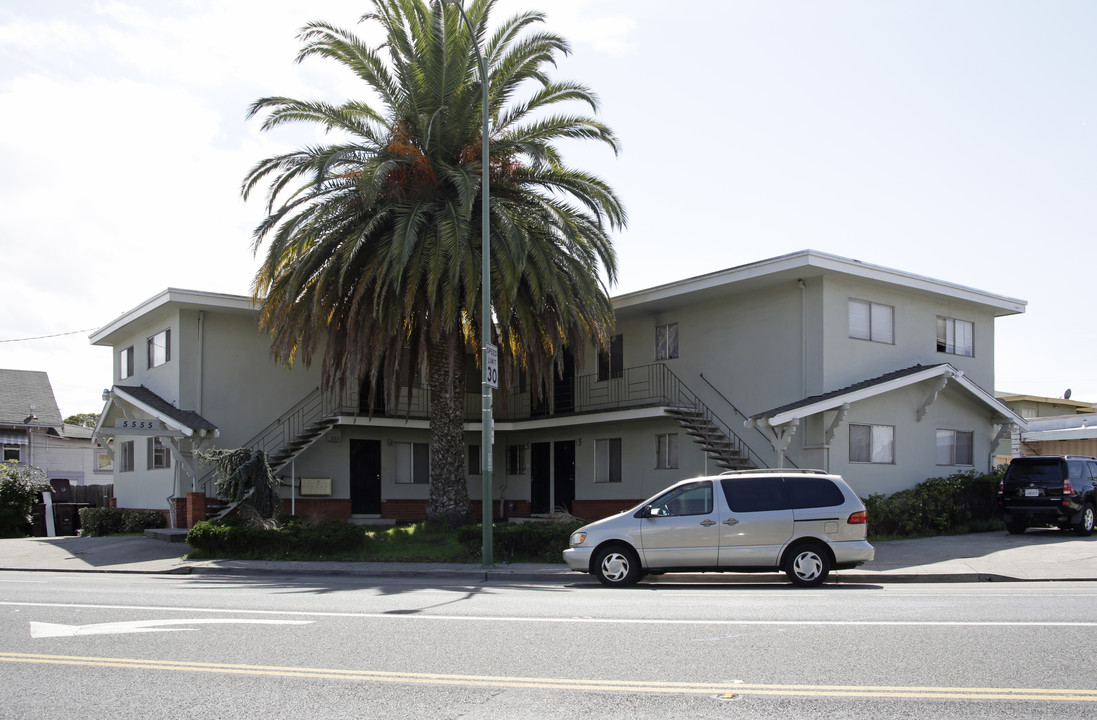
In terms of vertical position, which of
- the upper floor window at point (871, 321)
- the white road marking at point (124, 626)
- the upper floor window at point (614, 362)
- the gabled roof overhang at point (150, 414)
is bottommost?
the white road marking at point (124, 626)

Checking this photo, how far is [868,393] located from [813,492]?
783cm

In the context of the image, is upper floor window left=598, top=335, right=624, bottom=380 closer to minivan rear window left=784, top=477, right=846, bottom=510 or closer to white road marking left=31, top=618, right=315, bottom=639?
minivan rear window left=784, top=477, right=846, bottom=510

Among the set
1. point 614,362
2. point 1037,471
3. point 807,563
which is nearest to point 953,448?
point 1037,471

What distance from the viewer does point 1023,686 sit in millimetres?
6254

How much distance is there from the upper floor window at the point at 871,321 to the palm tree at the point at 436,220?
6.24 meters

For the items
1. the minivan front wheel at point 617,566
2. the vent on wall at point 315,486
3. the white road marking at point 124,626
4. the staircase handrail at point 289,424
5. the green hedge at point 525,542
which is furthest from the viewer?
the staircase handrail at point 289,424

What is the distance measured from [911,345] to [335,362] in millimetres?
14435

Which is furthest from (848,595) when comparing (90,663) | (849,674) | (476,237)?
(476,237)

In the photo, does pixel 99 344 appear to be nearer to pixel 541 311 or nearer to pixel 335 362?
pixel 335 362

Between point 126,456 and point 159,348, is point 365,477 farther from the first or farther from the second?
point 126,456

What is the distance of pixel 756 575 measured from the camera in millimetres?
15281

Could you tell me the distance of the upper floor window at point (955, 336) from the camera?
25156 mm

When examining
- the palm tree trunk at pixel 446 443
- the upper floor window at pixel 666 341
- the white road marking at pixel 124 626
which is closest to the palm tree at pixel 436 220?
the palm tree trunk at pixel 446 443

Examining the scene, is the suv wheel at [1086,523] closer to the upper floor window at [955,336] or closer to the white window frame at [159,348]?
the upper floor window at [955,336]
